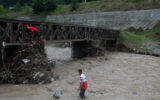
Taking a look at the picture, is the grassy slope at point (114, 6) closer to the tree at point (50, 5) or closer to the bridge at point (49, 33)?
the tree at point (50, 5)

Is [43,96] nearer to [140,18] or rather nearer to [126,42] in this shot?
[126,42]

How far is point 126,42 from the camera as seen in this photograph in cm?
2762

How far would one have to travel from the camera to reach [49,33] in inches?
550

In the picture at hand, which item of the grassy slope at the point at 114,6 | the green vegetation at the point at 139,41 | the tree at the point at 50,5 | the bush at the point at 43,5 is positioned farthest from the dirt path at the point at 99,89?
the bush at the point at 43,5

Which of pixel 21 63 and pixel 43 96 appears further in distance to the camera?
pixel 21 63

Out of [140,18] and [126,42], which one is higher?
[140,18]

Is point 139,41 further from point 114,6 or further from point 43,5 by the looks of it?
point 43,5

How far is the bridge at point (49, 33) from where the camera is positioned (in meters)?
9.56

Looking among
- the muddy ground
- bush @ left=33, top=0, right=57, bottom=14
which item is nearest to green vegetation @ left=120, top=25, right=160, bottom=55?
the muddy ground

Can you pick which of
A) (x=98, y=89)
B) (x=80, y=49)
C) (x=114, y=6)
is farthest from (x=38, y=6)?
(x=98, y=89)

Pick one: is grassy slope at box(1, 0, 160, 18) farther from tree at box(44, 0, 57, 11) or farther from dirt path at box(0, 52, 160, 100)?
dirt path at box(0, 52, 160, 100)

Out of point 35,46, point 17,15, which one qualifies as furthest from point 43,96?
point 17,15

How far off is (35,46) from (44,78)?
93.1 inches

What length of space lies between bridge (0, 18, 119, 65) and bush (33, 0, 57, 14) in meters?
33.3
